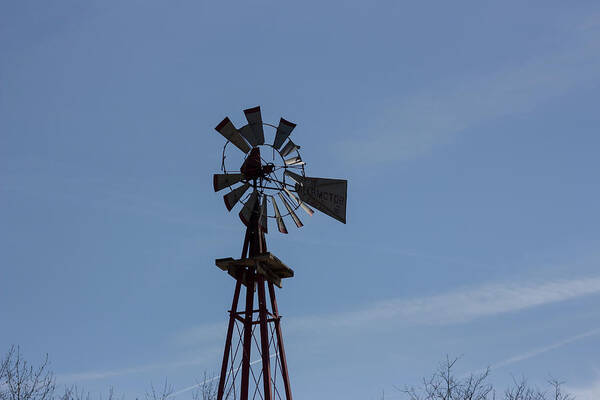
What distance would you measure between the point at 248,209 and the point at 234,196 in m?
0.49

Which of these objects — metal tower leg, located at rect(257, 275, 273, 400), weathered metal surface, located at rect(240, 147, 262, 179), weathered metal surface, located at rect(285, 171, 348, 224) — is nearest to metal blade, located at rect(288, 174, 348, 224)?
weathered metal surface, located at rect(285, 171, 348, 224)

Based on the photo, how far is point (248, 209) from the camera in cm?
1875

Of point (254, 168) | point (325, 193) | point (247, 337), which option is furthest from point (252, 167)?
point (247, 337)

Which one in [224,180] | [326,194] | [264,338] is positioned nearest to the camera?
[264,338]

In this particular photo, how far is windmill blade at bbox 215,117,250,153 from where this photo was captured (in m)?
18.8

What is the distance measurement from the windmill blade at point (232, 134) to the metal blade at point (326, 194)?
5.66 ft

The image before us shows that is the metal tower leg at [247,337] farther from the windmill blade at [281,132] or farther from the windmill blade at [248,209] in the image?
the windmill blade at [281,132]

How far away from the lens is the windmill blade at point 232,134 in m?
18.8

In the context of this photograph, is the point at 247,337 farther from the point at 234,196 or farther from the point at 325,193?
the point at 325,193

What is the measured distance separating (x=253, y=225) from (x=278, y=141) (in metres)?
2.29

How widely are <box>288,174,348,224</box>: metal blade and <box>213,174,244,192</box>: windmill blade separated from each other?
1591mm

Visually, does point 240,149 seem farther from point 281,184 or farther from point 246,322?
point 246,322

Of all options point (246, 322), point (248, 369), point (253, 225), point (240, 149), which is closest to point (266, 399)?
point (248, 369)

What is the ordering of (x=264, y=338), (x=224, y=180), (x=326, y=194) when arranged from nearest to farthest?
(x=264, y=338) → (x=224, y=180) → (x=326, y=194)
